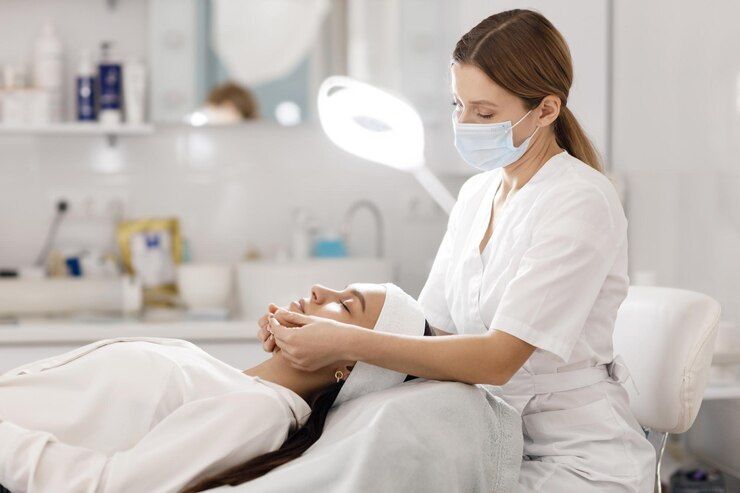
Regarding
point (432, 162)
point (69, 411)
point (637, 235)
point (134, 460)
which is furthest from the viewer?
point (432, 162)

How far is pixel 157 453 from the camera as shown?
46.8 inches

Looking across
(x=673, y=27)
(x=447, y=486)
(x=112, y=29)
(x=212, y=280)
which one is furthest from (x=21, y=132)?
(x=447, y=486)

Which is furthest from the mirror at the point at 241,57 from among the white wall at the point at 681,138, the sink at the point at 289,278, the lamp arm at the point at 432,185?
the lamp arm at the point at 432,185

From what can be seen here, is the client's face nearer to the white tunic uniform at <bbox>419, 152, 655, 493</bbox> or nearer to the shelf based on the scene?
the white tunic uniform at <bbox>419, 152, 655, 493</bbox>

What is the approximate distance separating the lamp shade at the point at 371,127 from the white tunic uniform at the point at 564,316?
356 millimetres

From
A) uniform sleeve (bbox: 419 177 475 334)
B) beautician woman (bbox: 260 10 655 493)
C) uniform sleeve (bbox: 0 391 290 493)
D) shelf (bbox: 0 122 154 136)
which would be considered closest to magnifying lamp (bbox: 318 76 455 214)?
uniform sleeve (bbox: 419 177 475 334)

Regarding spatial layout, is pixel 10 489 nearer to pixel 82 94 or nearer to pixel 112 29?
pixel 82 94

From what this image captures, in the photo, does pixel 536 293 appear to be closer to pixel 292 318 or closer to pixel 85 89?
pixel 292 318

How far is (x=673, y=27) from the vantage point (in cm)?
238

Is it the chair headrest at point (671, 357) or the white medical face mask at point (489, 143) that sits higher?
the white medical face mask at point (489, 143)

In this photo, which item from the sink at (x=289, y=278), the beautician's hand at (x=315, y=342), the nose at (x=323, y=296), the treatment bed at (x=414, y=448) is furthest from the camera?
the sink at (x=289, y=278)

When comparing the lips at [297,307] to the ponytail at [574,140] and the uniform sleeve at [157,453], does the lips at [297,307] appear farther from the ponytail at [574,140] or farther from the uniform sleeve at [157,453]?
the ponytail at [574,140]

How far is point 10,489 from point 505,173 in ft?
2.93

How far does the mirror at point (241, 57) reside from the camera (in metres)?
2.97
